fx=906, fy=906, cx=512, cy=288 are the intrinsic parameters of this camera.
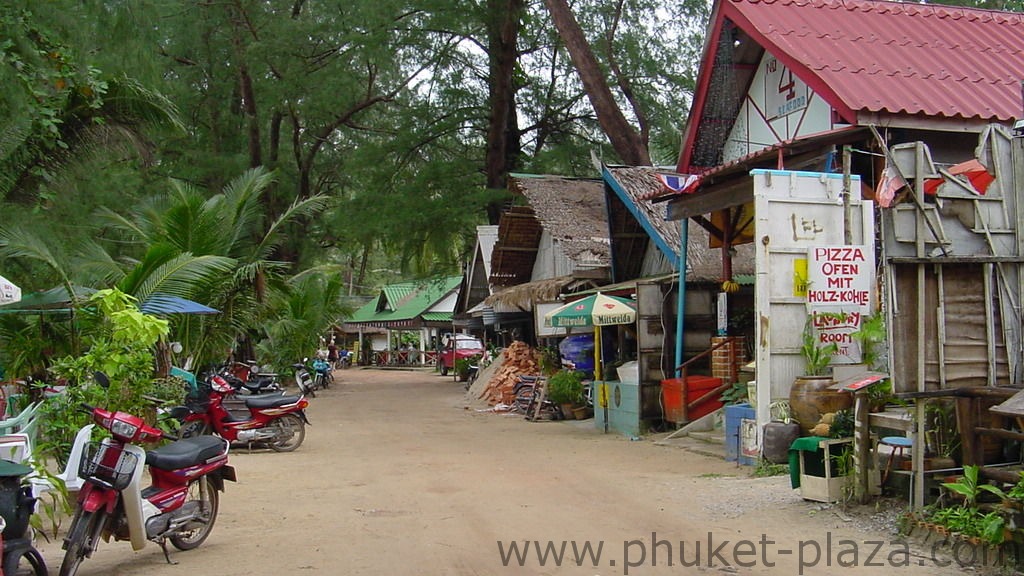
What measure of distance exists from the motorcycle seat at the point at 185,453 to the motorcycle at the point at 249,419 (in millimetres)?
5386

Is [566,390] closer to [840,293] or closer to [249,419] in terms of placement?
[249,419]

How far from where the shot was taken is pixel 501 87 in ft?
80.6

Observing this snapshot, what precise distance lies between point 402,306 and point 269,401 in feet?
117

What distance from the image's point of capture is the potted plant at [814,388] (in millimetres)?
8836

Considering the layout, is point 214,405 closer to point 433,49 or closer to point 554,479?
point 554,479

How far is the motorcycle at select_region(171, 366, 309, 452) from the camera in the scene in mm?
12266

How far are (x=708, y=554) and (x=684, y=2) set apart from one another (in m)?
18.3

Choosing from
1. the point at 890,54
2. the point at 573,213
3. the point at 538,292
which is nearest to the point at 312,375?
the point at 538,292

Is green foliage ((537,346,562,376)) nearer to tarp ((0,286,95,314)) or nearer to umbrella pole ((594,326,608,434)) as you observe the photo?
umbrella pole ((594,326,608,434))

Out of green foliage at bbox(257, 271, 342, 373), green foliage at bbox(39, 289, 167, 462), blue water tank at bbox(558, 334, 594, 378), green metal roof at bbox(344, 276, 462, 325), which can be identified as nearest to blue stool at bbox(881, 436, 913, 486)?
green foliage at bbox(39, 289, 167, 462)

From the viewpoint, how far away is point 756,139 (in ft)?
44.7

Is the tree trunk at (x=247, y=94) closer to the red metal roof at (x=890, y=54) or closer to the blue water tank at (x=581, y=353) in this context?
the blue water tank at (x=581, y=353)

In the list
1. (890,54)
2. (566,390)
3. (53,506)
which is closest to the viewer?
(53,506)

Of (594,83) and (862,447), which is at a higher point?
(594,83)
